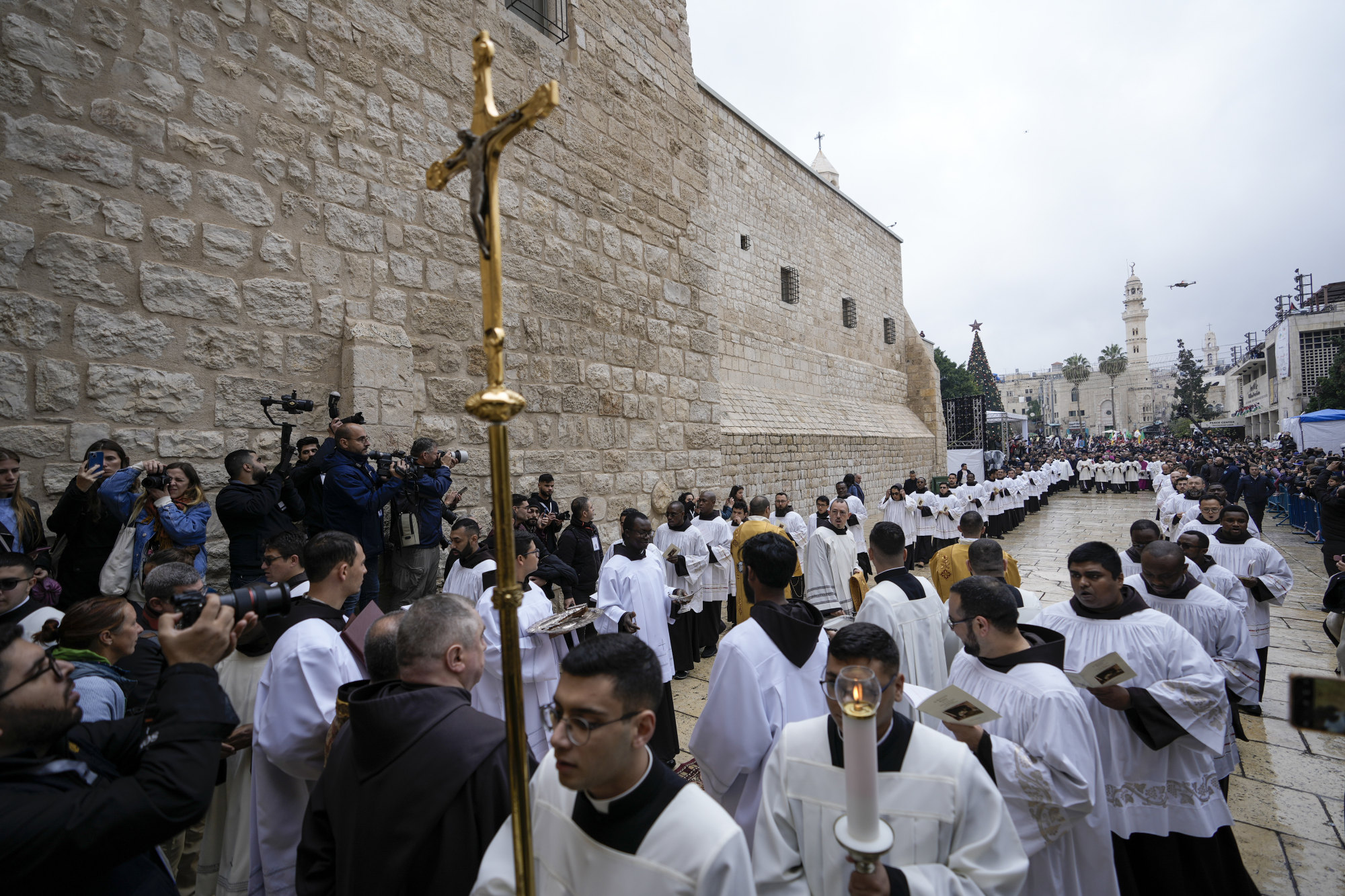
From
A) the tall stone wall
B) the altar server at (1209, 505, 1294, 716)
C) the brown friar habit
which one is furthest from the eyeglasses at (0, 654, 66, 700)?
the tall stone wall

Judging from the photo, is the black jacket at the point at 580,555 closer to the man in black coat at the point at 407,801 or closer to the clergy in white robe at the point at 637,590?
the clergy in white robe at the point at 637,590

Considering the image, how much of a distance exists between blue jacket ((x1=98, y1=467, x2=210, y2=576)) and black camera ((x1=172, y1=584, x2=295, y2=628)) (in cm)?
219

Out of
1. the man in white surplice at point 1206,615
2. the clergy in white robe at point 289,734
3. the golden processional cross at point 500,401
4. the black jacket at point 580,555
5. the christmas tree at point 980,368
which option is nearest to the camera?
the golden processional cross at point 500,401

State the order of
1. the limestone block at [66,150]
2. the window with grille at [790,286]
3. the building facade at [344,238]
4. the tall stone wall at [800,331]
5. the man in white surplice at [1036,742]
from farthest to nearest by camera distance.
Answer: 1. the window with grille at [790,286]
2. the tall stone wall at [800,331]
3. the building facade at [344,238]
4. the limestone block at [66,150]
5. the man in white surplice at [1036,742]

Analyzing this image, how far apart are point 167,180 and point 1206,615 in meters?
6.80

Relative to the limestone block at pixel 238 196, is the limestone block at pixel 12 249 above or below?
below

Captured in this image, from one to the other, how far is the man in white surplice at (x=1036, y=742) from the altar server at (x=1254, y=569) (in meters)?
3.68

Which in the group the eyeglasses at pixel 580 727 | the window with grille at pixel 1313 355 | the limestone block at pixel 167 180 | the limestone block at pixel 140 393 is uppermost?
the window with grille at pixel 1313 355

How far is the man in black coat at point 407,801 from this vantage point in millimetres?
1662

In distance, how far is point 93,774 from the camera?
1.53m

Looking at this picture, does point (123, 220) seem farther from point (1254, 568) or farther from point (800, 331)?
point (800, 331)

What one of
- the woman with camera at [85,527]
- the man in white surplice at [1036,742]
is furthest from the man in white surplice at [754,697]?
the woman with camera at [85,527]

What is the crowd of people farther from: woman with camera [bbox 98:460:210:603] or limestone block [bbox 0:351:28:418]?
limestone block [bbox 0:351:28:418]

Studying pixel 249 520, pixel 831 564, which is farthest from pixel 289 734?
pixel 831 564
